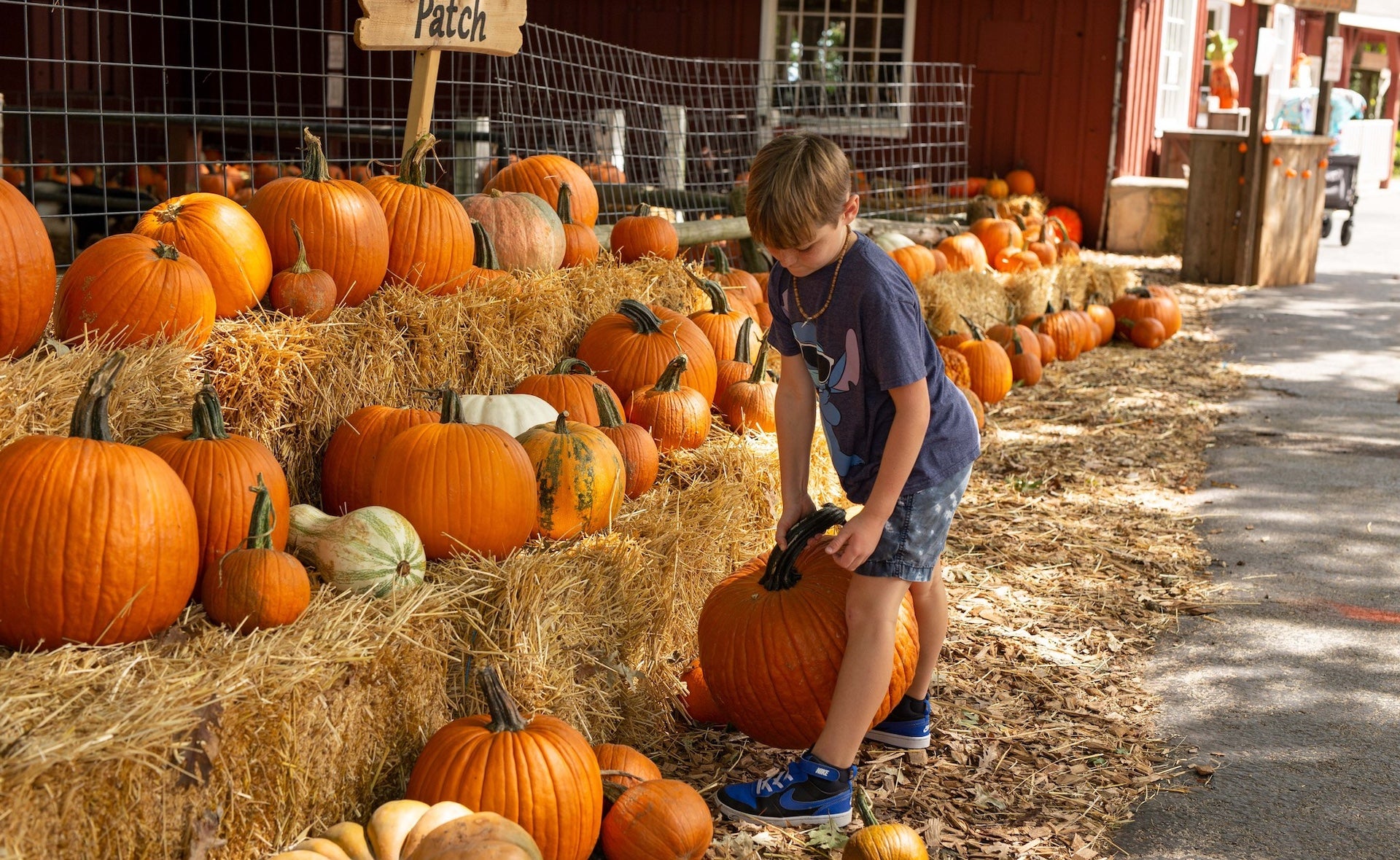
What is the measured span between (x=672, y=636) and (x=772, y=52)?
39.1 ft

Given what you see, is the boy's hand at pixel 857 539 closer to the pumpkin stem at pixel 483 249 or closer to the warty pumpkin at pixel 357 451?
the warty pumpkin at pixel 357 451

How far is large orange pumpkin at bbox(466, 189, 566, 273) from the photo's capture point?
4449 mm

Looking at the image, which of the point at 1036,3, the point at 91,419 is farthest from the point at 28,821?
the point at 1036,3

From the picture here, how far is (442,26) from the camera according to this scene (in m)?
4.13

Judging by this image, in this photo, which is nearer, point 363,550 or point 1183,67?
point 363,550

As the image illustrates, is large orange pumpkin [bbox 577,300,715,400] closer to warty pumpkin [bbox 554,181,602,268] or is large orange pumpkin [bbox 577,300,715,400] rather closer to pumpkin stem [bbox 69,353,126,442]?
warty pumpkin [bbox 554,181,602,268]

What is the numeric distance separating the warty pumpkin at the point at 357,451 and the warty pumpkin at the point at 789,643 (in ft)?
3.21

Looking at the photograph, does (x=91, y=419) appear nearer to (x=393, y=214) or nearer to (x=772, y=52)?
(x=393, y=214)

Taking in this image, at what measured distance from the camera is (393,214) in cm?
387

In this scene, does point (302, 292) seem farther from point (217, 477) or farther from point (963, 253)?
point (963, 253)

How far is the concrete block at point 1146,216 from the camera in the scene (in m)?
12.5

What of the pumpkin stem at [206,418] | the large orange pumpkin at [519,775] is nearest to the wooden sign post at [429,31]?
the pumpkin stem at [206,418]

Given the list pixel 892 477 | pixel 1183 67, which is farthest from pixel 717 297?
pixel 1183 67

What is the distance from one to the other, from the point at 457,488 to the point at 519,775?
90cm
